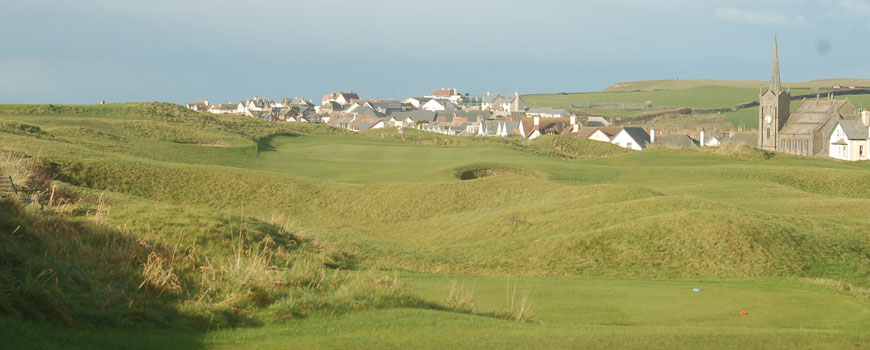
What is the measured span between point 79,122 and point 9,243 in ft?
161

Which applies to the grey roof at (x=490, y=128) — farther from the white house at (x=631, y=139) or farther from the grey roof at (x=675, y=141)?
the grey roof at (x=675, y=141)

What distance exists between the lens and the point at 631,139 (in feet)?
346

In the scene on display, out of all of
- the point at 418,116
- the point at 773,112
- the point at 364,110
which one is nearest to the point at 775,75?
the point at 773,112

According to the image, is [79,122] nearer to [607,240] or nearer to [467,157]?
[467,157]

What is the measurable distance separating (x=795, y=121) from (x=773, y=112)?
3.08 metres

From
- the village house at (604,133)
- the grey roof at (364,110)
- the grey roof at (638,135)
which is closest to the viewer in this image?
the grey roof at (638,135)

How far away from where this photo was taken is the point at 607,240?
22.1 meters

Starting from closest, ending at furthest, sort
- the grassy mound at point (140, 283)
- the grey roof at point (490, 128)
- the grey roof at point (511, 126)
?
the grassy mound at point (140, 283)
the grey roof at point (511, 126)
the grey roof at point (490, 128)

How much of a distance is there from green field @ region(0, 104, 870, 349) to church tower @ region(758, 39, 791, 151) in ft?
211

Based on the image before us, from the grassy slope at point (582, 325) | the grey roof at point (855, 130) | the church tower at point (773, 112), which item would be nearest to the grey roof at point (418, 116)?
the church tower at point (773, 112)

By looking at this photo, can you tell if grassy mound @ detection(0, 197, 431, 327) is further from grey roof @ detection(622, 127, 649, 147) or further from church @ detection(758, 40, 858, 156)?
grey roof @ detection(622, 127, 649, 147)

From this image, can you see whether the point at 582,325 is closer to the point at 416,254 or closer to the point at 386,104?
the point at 416,254

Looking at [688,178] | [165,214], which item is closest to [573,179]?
[688,178]

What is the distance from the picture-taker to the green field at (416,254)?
934 cm
